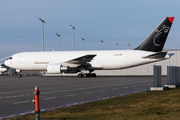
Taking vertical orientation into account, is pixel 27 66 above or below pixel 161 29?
below

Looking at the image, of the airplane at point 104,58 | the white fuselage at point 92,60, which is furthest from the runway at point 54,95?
the white fuselage at point 92,60

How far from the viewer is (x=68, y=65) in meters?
40.8

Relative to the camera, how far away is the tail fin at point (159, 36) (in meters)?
39.1

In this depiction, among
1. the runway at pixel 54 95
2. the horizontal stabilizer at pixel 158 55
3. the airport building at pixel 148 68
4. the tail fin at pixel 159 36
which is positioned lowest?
the runway at pixel 54 95

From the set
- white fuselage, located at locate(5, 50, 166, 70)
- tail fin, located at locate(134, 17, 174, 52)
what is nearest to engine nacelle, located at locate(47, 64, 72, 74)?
white fuselage, located at locate(5, 50, 166, 70)

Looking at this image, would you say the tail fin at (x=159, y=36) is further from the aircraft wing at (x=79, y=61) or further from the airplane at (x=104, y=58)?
the aircraft wing at (x=79, y=61)

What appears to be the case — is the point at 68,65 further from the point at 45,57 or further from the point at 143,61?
the point at 143,61

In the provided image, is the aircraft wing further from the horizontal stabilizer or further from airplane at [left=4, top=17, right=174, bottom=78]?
the horizontal stabilizer

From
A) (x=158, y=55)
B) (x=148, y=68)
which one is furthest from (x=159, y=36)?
(x=148, y=68)

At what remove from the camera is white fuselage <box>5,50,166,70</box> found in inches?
1599

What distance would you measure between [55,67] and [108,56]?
26.9 ft

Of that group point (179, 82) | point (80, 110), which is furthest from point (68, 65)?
point (80, 110)

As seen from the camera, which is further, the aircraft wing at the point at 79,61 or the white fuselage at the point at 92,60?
the white fuselage at the point at 92,60

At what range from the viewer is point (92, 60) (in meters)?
42.0
